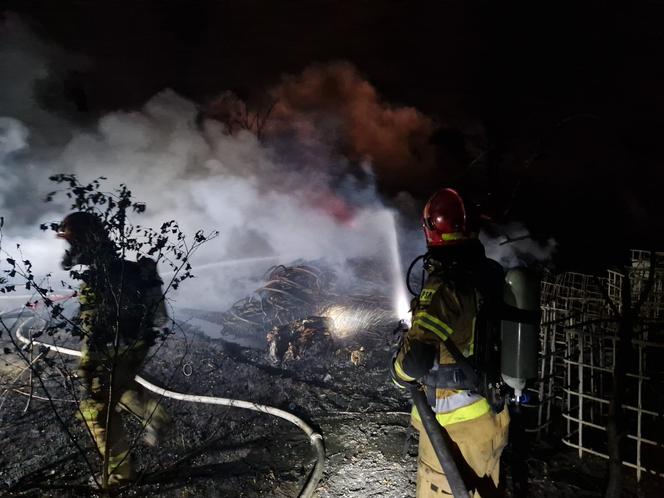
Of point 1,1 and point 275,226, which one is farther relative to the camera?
point 275,226

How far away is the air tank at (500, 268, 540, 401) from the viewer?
7.94 feet

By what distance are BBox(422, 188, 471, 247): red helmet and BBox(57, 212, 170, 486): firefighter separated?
263 centimetres

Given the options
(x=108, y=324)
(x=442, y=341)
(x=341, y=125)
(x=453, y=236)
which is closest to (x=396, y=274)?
(x=108, y=324)

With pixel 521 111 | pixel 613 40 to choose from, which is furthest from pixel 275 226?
pixel 613 40

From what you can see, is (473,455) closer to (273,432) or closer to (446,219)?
(446,219)

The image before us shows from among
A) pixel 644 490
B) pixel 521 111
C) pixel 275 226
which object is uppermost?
pixel 521 111

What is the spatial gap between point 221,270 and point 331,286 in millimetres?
6276

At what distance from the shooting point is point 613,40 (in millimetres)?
14664

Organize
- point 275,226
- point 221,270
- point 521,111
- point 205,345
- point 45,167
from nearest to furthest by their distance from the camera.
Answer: point 205,345 < point 45,167 < point 221,270 < point 275,226 < point 521,111

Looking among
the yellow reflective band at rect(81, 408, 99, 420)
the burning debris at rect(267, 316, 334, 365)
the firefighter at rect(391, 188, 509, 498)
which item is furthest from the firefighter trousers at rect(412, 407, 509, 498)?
the burning debris at rect(267, 316, 334, 365)

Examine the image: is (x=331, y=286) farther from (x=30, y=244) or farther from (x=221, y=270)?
(x=30, y=244)

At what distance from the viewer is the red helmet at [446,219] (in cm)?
267

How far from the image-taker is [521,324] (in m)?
2.46

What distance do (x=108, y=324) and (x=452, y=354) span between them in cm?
344
